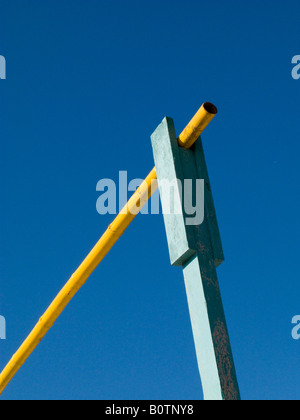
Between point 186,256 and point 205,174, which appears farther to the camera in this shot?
point 205,174

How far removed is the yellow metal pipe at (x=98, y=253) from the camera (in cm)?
322

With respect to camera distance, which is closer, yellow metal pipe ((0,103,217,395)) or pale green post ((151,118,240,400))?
pale green post ((151,118,240,400))

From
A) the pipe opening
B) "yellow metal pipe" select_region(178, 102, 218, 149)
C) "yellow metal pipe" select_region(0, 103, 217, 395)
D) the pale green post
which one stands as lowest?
the pale green post

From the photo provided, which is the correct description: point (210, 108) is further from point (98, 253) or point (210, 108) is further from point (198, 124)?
point (98, 253)

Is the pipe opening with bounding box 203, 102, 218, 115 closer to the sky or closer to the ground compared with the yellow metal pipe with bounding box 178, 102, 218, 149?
closer to the sky

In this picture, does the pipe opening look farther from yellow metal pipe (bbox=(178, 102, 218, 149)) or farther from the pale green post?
the pale green post

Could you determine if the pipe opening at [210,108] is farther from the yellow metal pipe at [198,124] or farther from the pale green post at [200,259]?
the pale green post at [200,259]

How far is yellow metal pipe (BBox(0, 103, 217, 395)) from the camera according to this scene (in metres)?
3.22

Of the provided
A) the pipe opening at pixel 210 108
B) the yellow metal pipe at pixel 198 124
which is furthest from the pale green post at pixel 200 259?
the pipe opening at pixel 210 108

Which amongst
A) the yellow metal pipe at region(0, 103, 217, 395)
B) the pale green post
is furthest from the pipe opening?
the pale green post
